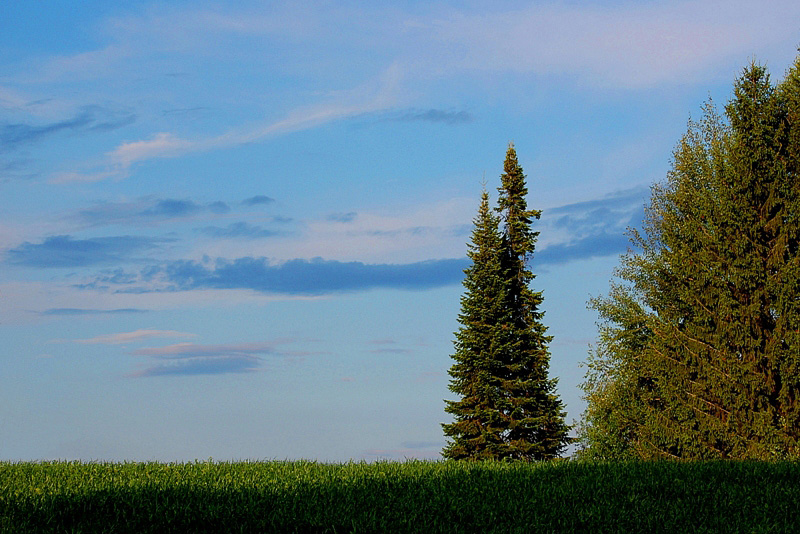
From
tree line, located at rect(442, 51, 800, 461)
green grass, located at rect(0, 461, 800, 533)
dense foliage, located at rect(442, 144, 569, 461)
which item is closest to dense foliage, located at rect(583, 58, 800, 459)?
tree line, located at rect(442, 51, 800, 461)

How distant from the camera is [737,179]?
20.8 m

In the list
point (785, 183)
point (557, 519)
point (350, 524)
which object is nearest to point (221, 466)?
point (350, 524)

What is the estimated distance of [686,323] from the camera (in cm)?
2194

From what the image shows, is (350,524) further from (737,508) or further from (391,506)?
(737,508)

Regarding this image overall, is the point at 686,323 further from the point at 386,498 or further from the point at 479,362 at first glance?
the point at 386,498

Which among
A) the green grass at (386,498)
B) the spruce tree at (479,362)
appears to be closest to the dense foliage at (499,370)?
the spruce tree at (479,362)

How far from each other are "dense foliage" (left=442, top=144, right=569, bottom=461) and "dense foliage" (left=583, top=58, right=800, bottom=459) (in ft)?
10.5

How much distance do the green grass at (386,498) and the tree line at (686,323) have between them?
7037mm

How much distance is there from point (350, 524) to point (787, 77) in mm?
21434

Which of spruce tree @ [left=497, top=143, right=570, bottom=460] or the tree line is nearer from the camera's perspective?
the tree line

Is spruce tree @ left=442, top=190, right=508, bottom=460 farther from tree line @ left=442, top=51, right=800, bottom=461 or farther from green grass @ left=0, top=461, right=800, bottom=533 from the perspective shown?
green grass @ left=0, top=461, right=800, bottom=533

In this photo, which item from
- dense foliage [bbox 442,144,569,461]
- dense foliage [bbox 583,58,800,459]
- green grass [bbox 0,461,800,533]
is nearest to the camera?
green grass [bbox 0,461,800,533]

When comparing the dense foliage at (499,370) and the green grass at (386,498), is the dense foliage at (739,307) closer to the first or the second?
the dense foliage at (499,370)

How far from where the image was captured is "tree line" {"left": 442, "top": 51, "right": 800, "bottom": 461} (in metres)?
20.0
